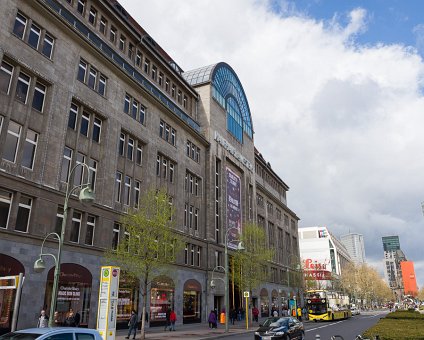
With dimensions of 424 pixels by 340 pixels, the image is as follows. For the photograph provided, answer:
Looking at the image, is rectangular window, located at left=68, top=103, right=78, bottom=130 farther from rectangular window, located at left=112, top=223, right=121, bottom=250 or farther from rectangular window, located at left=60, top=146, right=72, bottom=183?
rectangular window, located at left=112, top=223, right=121, bottom=250

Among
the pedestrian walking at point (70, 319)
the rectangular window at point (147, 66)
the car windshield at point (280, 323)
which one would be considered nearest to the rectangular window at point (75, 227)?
the pedestrian walking at point (70, 319)

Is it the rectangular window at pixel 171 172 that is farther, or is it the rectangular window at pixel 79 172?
the rectangular window at pixel 171 172

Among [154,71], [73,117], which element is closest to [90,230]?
[73,117]

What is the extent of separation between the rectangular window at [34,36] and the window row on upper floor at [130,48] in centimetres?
585

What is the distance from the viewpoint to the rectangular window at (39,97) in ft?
84.2

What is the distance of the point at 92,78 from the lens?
31188mm

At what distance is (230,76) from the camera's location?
59000 mm

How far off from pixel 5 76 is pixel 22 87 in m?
1.32

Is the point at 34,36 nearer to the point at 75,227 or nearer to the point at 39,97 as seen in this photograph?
the point at 39,97

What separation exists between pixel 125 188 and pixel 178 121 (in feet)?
41.4

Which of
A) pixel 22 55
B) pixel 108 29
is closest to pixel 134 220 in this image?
pixel 22 55

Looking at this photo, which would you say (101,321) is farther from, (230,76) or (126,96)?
(230,76)

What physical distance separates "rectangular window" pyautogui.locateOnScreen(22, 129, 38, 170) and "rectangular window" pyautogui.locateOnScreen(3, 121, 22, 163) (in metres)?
0.62

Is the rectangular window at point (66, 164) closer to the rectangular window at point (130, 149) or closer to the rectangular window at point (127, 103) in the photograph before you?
the rectangular window at point (130, 149)
